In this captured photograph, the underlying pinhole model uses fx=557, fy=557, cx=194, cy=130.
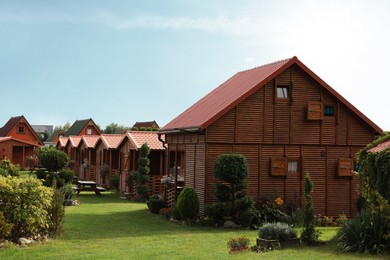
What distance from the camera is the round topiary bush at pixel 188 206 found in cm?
2281

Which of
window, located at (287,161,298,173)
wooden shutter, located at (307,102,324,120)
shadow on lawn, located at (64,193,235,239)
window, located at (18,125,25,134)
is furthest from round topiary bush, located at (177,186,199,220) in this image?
window, located at (18,125,25,134)

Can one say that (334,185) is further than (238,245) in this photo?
Yes

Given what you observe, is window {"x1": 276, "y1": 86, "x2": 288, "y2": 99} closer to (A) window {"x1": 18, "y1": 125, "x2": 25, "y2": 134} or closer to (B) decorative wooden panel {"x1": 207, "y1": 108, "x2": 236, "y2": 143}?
(B) decorative wooden panel {"x1": 207, "y1": 108, "x2": 236, "y2": 143}

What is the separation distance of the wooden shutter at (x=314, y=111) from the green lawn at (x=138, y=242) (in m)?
5.82

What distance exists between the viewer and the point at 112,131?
404 feet

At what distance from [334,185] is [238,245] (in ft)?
37.6

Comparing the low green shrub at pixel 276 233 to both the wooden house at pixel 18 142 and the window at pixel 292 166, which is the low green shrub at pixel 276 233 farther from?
the wooden house at pixel 18 142

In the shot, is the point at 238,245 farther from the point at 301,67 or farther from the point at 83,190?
the point at 83,190

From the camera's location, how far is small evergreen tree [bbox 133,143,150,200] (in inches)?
1337

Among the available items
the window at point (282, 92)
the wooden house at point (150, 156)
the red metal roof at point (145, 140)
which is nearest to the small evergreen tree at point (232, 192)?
the window at point (282, 92)

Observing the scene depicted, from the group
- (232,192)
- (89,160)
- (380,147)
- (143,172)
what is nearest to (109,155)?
(89,160)

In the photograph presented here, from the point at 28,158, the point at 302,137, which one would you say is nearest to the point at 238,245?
the point at 302,137

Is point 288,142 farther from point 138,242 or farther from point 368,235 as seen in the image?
point 368,235

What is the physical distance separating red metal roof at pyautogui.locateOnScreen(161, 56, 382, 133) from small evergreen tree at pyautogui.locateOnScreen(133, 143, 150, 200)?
5.14m
